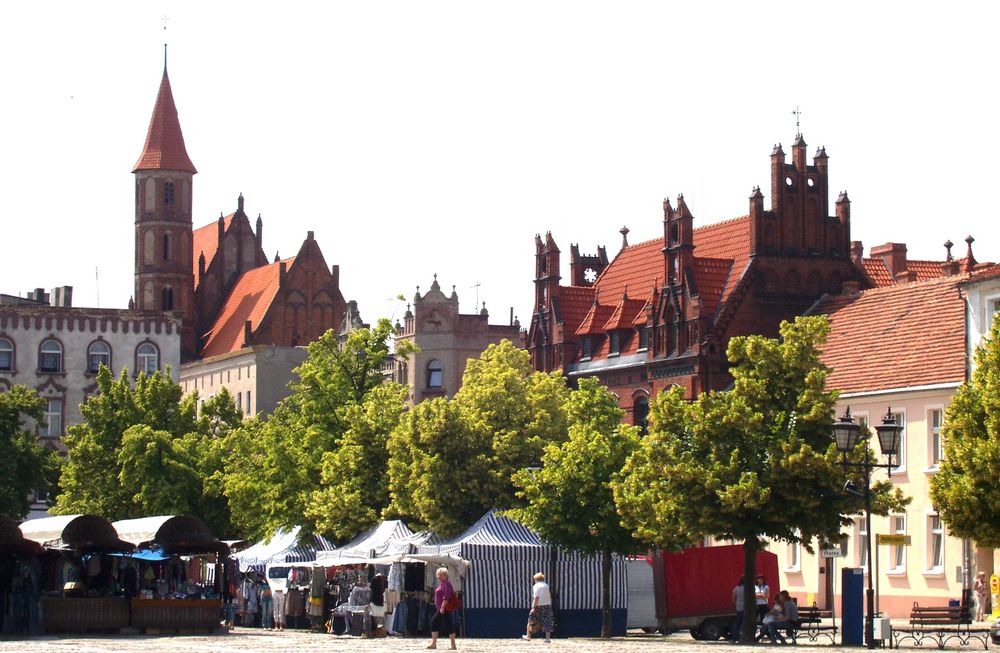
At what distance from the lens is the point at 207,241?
14112cm

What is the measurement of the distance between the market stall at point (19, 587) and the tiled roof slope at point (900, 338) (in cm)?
2682

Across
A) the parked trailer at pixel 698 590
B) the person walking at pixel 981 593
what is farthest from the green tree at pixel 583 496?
the person walking at pixel 981 593

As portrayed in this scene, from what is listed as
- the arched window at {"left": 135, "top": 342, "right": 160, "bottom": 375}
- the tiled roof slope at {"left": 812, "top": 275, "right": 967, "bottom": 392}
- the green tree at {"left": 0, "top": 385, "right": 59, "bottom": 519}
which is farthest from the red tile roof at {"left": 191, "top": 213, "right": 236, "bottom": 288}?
the tiled roof slope at {"left": 812, "top": 275, "right": 967, "bottom": 392}

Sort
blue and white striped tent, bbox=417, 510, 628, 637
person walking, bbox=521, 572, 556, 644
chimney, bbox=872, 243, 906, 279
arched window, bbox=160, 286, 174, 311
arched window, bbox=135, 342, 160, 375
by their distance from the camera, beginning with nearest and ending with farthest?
1. person walking, bbox=521, 572, 556, 644
2. blue and white striped tent, bbox=417, 510, 628, 637
3. chimney, bbox=872, 243, 906, 279
4. arched window, bbox=135, 342, 160, 375
5. arched window, bbox=160, 286, 174, 311

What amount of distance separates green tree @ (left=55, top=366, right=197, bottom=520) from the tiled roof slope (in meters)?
26.6

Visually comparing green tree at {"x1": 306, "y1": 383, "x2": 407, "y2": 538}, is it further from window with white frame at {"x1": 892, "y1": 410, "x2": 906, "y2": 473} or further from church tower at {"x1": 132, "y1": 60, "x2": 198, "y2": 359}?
church tower at {"x1": 132, "y1": 60, "x2": 198, "y2": 359}

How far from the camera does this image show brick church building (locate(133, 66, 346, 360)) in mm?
128625

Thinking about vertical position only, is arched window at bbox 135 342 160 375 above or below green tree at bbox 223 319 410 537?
above

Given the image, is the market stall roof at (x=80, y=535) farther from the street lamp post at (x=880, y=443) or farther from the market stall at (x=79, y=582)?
the street lamp post at (x=880, y=443)

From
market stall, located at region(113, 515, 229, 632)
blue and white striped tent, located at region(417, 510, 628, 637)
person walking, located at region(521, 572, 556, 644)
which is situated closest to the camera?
person walking, located at region(521, 572, 556, 644)

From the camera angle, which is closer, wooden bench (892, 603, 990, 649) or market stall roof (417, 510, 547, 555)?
wooden bench (892, 603, 990, 649)

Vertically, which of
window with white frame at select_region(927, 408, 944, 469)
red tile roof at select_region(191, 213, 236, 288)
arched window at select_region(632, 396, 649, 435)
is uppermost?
red tile roof at select_region(191, 213, 236, 288)

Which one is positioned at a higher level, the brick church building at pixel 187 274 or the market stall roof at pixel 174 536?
the brick church building at pixel 187 274

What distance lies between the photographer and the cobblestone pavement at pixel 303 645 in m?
36.7
